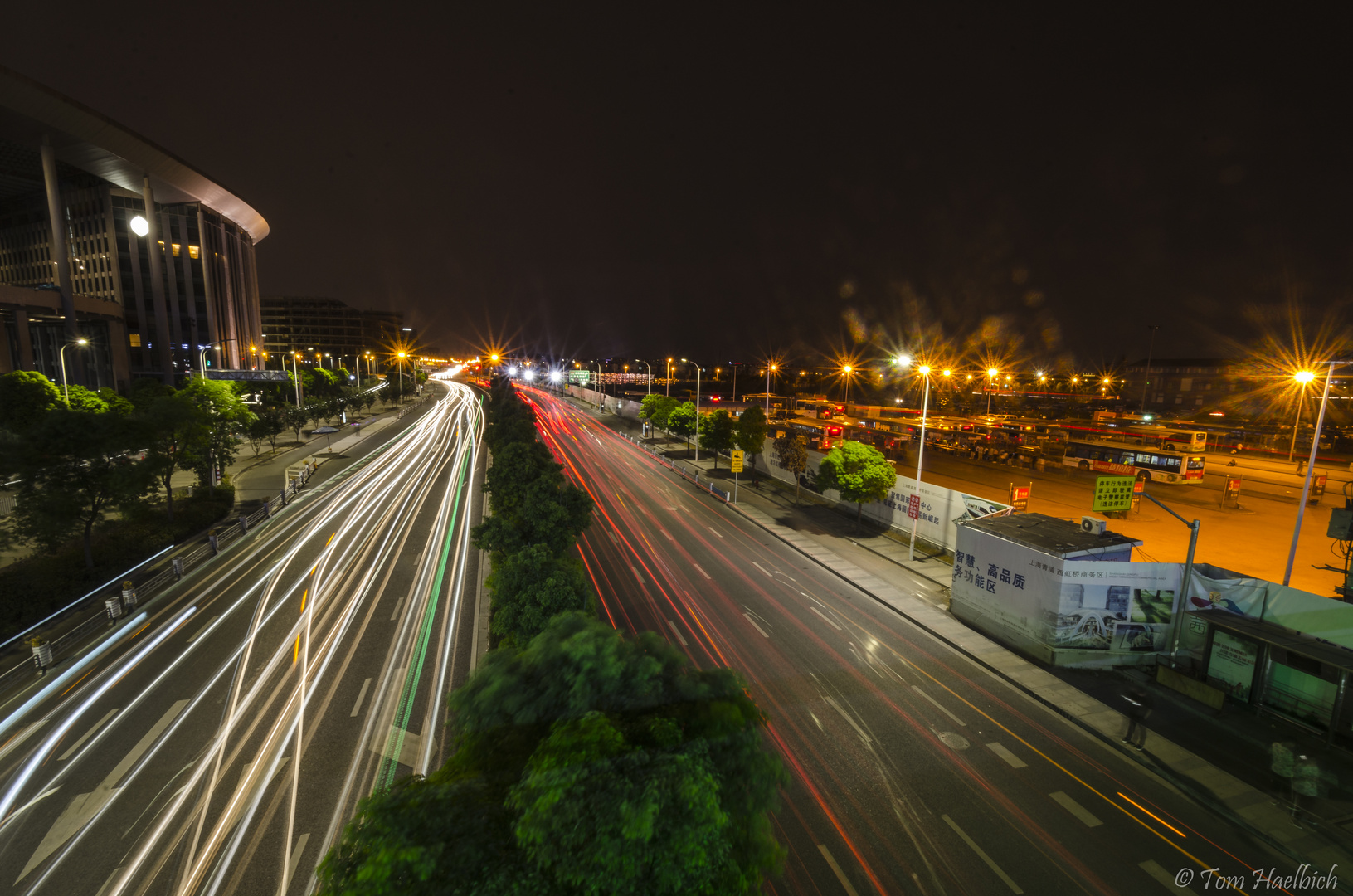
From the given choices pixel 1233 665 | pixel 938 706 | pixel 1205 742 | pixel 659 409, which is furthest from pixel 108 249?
pixel 1233 665

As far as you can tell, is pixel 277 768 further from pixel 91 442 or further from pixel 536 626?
pixel 91 442

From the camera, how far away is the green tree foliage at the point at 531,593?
10.8 m

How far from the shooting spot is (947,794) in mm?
11148

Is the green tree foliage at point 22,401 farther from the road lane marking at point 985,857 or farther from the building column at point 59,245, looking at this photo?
the road lane marking at point 985,857

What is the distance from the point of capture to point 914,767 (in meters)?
11.9

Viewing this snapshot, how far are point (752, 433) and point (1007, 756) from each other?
29.6m

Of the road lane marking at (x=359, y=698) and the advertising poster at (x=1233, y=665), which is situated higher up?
the advertising poster at (x=1233, y=665)

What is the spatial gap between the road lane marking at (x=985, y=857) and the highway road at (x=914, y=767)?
25 millimetres

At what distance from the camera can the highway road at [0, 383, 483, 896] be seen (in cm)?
952

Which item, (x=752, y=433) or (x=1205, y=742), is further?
(x=752, y=433)

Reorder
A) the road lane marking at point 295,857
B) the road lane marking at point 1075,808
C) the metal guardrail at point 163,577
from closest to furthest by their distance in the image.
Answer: the road lane marking at point 295,857, the road lane marking at point 1075,808, the metal guardrail at point 163,577

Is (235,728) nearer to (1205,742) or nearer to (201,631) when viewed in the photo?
(201,631)

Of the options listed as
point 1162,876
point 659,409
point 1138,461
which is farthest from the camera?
point 659,409

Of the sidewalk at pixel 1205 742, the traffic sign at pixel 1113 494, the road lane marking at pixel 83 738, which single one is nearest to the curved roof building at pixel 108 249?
the road lane marking at pixel 83 738
